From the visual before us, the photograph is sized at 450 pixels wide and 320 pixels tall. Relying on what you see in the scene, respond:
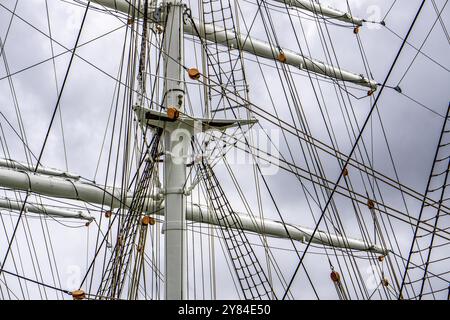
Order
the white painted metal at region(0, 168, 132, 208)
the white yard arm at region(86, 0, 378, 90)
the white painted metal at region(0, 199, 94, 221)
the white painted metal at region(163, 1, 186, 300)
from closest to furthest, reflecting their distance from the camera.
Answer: the white painted metal at region(163, 1, 186, 300)
the white painted metal at region(0, 168, 132, 208)
the white yard arm at region(86, 0, 378, 90)
the white painted metal at region(0, 199, 94, 221)

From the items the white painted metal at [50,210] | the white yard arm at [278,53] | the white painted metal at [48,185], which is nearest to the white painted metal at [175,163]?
the white painted metal at [48,185]

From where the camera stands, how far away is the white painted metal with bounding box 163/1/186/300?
743cm

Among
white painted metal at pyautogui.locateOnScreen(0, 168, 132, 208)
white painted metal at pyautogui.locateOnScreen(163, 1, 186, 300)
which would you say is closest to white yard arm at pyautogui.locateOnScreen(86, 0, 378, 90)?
white painted metal at pyautogui.locateOnScreen(0, 168, 132, 208)

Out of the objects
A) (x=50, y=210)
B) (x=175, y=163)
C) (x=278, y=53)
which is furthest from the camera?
(x=50, y=210)

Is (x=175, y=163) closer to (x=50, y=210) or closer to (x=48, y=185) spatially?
(x=48, y=185)

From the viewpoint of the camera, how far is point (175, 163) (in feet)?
26.4

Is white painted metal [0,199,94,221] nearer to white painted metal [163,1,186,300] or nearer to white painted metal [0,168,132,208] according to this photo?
white painted metal [0,168,132,208]

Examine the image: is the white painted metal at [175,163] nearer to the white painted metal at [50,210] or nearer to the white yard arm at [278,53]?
the white yard arm at [278,53]

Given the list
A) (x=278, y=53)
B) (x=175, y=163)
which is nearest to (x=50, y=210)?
(x=278, y=53)

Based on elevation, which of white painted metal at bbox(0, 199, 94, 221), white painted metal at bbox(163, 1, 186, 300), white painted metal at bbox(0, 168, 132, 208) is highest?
white painted metal at bbox(0, 199, 94, 221)

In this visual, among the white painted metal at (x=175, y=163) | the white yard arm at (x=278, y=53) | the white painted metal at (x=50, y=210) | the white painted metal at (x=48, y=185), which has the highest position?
the white yard arm at (x=278, y=53)

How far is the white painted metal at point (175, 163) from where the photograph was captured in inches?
292
